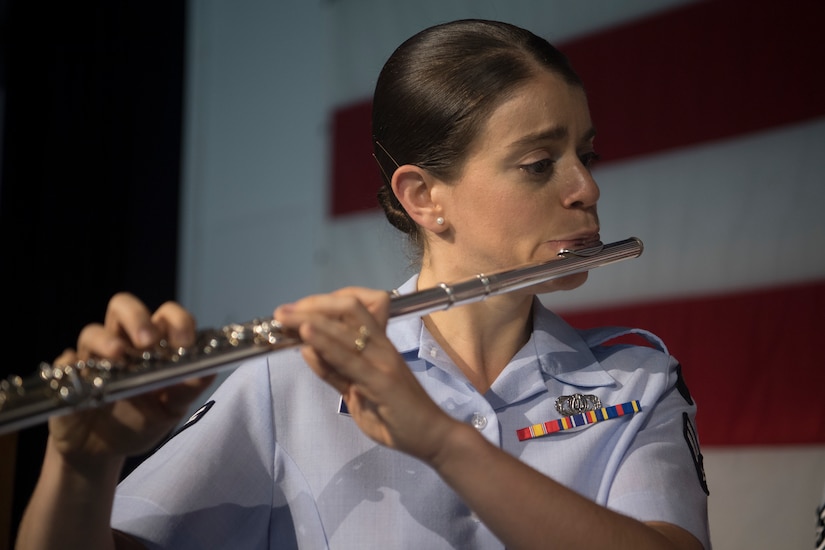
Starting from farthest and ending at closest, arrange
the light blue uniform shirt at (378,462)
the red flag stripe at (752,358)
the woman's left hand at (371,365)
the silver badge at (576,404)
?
the red flag stripe at (752,358)
the silver badge at (576,404)
the light blue uniform shirt at (378,462)
the woman's left hand at (371,365)

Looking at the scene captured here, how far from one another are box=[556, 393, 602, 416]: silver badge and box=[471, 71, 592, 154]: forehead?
0.34 meters

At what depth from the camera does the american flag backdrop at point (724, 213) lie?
1.61m

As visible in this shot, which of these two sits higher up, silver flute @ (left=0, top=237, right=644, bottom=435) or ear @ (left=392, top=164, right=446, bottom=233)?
ear @ (left=392, top=164, right=446, bottom=233)

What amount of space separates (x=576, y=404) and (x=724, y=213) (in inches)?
25.5

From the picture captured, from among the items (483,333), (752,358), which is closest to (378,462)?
(483,333)

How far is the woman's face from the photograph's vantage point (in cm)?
121

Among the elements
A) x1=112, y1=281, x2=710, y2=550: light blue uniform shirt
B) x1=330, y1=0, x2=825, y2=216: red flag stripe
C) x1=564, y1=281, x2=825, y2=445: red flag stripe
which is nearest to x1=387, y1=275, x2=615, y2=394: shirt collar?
x1=112, y1=281, x2=710, y2=550: light blue uniform shirt

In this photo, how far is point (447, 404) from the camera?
1.21 metres

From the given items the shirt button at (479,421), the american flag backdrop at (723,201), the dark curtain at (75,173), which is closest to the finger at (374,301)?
the shirt button at (479,421)

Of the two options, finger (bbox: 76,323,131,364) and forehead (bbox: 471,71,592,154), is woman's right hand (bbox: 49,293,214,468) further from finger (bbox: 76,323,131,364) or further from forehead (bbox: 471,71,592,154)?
forehead (bbox: 471,71,592,154)

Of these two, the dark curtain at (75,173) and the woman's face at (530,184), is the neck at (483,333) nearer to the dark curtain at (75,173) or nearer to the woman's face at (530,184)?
the woman's face at (530,184)

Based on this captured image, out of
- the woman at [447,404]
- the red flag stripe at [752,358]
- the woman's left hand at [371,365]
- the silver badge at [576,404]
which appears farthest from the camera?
the red flag stripe at [752,358]

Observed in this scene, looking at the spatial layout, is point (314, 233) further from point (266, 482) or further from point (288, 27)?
point (266, 482)

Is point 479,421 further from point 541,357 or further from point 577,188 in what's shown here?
point 577,188
